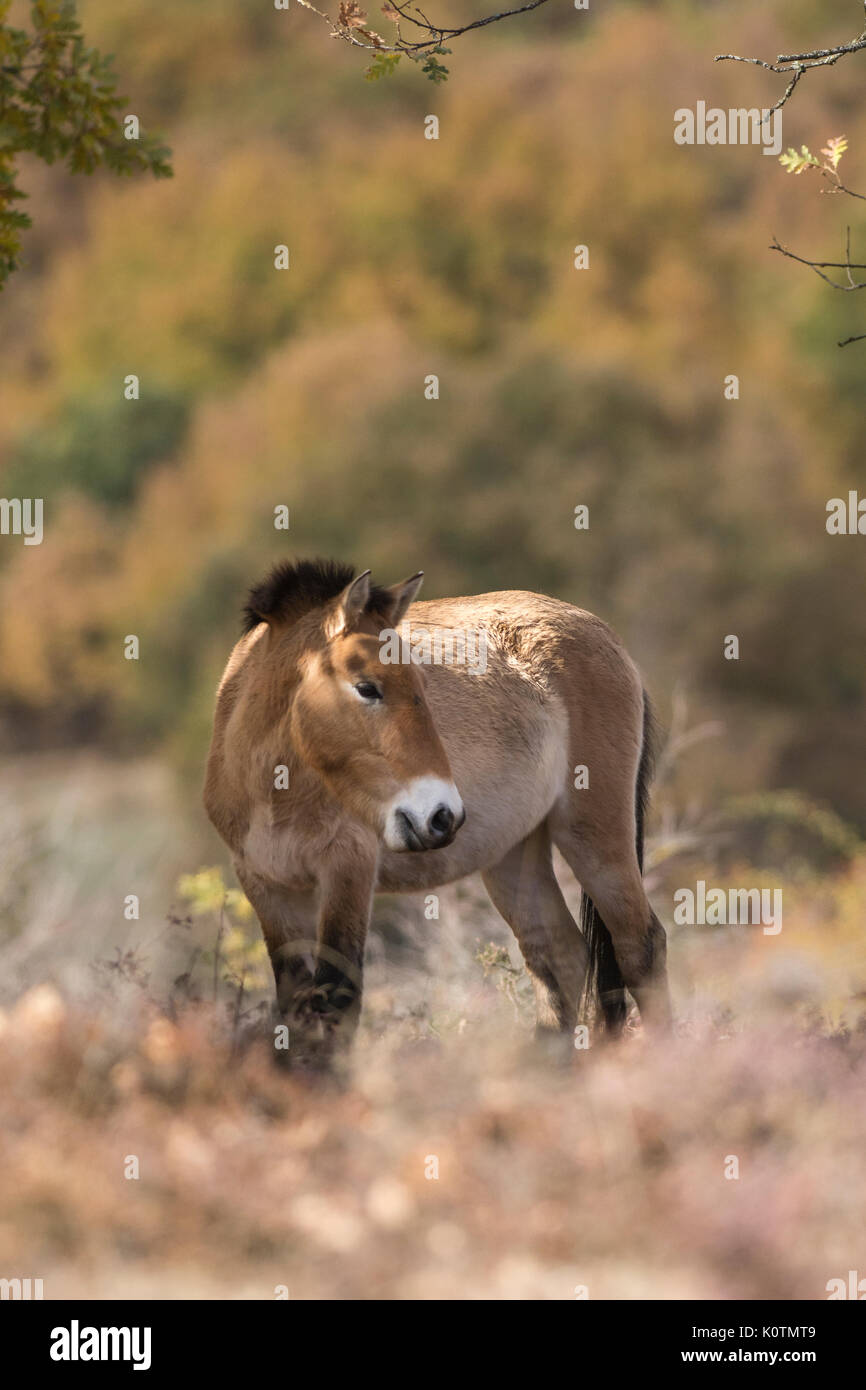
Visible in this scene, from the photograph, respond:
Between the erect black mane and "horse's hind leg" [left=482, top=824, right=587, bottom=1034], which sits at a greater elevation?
the erect black mane

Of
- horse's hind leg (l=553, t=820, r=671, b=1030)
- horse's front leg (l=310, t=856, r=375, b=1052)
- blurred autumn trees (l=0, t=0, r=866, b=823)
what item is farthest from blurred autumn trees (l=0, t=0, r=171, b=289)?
blurred autumn trees (l=0, t=0, r=866, b=823)

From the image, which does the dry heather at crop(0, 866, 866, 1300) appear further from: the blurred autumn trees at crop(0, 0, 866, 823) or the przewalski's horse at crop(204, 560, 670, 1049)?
the blurred autumn trees at crop(0, 0, 866, 823)

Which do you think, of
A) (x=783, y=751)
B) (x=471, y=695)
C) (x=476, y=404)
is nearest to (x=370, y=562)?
(x=476, y=404)

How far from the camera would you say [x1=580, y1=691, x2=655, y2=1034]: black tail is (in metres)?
7.38

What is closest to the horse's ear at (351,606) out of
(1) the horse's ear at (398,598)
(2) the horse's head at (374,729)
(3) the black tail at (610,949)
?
(2) the horse's head at (374,729)

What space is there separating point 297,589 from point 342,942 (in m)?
1.61

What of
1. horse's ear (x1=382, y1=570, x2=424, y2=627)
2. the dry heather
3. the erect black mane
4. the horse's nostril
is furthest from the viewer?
the erect black mane

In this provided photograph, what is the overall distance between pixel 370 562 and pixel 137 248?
31.2m

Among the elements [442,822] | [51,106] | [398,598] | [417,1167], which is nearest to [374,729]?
[442,822]

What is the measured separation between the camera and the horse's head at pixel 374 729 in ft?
20.0

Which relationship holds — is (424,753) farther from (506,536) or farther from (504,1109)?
(506,536)

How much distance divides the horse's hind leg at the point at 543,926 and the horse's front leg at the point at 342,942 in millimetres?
1472

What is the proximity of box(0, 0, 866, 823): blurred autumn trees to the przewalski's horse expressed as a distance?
1870cm

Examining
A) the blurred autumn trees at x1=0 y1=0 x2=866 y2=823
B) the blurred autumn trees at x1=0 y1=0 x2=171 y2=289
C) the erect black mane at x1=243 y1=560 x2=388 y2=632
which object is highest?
the blurred autumn trees at x1=0 y1=0 x2=866 y2=823
